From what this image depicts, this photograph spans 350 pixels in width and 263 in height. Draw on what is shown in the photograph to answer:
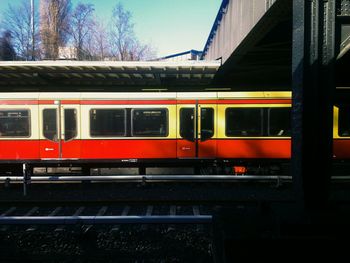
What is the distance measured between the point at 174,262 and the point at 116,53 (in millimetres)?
44518

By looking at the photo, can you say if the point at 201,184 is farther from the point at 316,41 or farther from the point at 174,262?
the point at 316,41

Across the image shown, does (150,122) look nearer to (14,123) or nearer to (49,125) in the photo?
(49,125)

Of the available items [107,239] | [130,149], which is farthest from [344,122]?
[107,239]

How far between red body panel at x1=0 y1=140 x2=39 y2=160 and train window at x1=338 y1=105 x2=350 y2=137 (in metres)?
9.39

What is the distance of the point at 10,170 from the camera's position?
423 inches

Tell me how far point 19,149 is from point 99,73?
346 cm

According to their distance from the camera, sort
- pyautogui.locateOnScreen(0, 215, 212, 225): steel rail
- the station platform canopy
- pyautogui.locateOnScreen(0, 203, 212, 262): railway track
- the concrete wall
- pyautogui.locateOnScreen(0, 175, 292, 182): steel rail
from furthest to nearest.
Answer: the station platform canopy → pyautogui.locateOnScreen(0, 175, 292, 182): steel rail → the concrete wall → pyautogui.locateOnScreen(0, 215, 212, 225): steel rail → pyautogui.locateOnScreen(0, 203, 212, 262): railway track

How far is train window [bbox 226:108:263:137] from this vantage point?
34.4 feet

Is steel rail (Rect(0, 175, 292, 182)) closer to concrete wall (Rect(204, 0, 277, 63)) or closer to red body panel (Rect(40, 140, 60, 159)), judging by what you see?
red body panel (Rect(40, 140, 60, 159))

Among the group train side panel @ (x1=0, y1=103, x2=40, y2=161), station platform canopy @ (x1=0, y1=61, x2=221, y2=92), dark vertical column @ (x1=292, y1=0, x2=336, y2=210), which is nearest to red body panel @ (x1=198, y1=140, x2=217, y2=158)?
station platform canopy @ (x1=0, y1=61, x2=221, y2=92)

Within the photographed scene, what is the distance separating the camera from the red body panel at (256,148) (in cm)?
1047

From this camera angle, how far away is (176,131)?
10.5 m

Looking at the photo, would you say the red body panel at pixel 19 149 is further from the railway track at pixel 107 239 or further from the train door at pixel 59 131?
the railway track at pixel 107 239

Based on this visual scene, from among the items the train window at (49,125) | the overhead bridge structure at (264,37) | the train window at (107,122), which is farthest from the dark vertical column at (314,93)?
the train window at (49,125)
